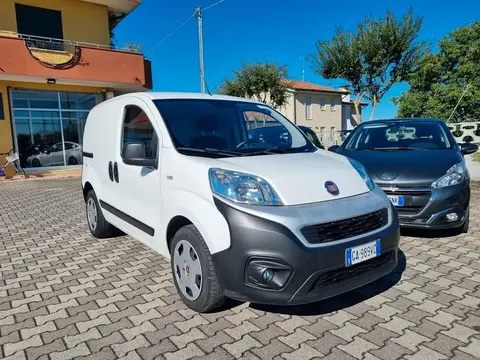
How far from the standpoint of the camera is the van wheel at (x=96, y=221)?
480 cm

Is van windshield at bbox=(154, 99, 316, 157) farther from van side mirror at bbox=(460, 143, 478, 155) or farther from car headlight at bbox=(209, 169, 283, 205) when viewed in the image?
van side mirror at bbox=(460, 143, 478, 155)

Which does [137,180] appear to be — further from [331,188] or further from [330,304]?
[330,304]

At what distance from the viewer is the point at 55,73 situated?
12250mm

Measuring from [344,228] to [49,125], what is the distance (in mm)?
14132

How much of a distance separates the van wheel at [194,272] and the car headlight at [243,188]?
0.41m

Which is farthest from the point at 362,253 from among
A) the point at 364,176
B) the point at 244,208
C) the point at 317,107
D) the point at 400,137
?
the point at 317,107

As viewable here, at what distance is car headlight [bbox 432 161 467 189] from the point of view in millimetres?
4160

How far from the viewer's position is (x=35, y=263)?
411 centimetres

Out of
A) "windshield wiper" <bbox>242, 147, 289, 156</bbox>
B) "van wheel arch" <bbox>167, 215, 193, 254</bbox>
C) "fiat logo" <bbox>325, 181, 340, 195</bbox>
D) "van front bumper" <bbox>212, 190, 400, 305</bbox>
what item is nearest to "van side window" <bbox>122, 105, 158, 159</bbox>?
"van wheel arch" <bbox>167, 215, 193, 254</bbox>

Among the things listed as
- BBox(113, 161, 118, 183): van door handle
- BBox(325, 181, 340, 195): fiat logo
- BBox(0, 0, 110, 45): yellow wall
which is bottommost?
BBox(325, 181, 340, 195): fiat logo

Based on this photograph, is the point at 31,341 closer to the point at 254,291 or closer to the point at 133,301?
the point at 133,301

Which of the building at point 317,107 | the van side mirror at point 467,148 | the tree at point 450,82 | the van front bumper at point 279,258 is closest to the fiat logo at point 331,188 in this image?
the van front bumper at point 279,258

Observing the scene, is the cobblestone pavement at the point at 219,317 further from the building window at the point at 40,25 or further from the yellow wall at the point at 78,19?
the yellow wall at the point at 78,19

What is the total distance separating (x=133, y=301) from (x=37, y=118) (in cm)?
1290
